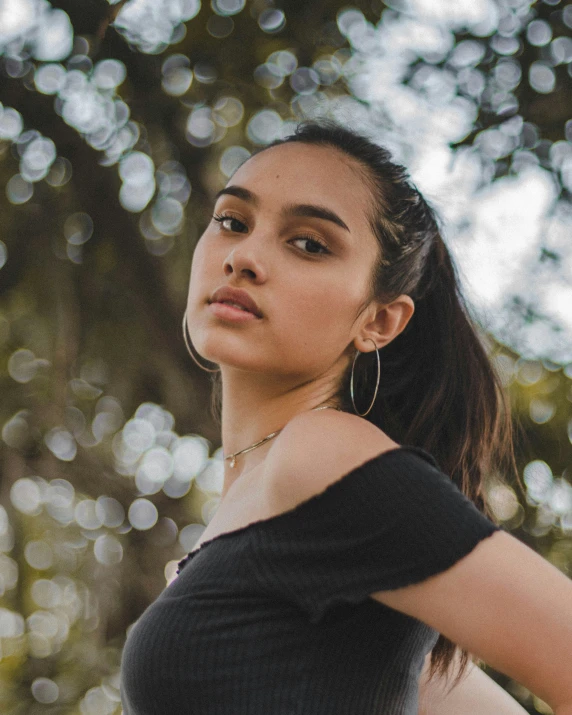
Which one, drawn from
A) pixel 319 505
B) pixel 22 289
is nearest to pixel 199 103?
pixel 22 289

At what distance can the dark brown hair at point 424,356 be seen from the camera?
5.97 feet

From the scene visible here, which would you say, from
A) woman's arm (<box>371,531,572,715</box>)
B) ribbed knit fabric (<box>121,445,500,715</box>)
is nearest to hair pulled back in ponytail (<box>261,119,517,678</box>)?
ribbed knit fabric (<box>121,445,500,715</box>)

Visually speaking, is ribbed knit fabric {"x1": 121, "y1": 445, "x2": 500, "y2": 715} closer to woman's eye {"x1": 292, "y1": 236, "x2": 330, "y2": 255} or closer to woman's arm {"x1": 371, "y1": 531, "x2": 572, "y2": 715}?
woman's arm {"x1": 371, "y1": 531, "x2": 572, "y2": 715}

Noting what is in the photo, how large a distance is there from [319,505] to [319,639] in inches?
9.3

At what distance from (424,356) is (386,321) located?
151 mm

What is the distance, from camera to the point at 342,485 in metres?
1.25

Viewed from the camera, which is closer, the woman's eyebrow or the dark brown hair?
the woman's eyebrow

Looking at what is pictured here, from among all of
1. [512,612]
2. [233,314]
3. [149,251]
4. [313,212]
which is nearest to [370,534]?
[512,612]

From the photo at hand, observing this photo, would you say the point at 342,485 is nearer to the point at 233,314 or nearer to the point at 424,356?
the point at 233,314

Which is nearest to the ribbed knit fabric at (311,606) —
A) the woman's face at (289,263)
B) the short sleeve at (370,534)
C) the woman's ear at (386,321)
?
the short sleeve at (370,534)

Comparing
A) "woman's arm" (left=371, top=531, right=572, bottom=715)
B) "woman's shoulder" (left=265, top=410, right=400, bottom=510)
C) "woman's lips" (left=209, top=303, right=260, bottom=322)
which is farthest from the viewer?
"woman's lips" (left=209, top=303, right=260, bottom=322)

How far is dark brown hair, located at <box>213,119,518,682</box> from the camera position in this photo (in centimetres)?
182

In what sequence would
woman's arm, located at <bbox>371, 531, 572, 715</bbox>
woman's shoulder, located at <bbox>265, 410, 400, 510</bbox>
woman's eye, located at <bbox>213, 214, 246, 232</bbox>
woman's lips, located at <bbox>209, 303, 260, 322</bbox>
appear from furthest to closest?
1. woman's eye, located at <bbox>213, 214, 246, 232</bbox>
2. woman's lips, located at <bbox>209, 303, 260, 322</bbox>
3. woman's shoulder, located at <bbox>265, 410, 400, 510</bbox>
4. woman's arm, located at <bbox>371, 531, 572, 715</bbox>

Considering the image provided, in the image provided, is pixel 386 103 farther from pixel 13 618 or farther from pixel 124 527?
pixel 13 618
